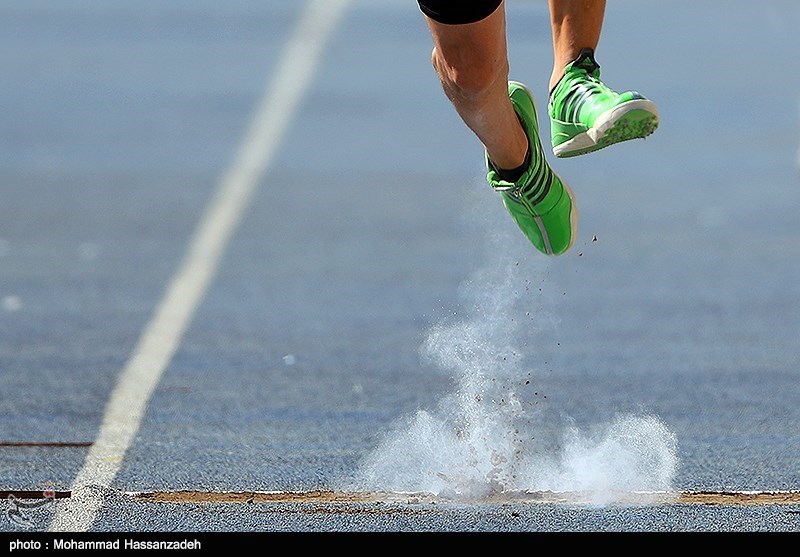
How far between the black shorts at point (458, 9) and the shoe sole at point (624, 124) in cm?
48

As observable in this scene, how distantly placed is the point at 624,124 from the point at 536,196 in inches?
22.0

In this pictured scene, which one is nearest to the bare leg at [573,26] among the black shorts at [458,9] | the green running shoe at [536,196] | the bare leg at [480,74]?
the green running shoe at [536,196]

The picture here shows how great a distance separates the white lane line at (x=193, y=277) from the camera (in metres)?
4.81

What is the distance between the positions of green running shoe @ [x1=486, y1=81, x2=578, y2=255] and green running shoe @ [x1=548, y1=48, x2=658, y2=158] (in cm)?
11

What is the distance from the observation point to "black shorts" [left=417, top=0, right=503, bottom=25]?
4.32 meters

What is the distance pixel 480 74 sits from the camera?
4.52 m

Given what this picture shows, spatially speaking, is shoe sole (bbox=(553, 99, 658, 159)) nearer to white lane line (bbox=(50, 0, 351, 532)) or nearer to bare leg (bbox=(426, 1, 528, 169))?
bare leg (bbox=(426, 1, 528, 169))

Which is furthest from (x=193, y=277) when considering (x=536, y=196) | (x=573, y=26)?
(x=573, y=26)

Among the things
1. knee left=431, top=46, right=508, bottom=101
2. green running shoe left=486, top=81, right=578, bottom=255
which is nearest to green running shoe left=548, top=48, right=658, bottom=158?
green running shoe left=486, top=81, right=578, bottom=255

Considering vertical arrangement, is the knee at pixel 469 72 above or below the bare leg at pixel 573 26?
above

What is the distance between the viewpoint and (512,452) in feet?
16.2

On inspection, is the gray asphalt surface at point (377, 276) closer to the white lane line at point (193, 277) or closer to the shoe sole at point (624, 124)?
the white lane line at point (193, 277)

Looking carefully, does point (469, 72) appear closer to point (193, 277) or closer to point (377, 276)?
point (377, 276)
